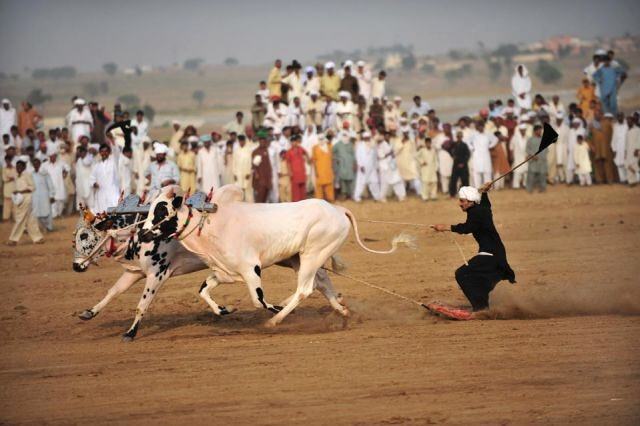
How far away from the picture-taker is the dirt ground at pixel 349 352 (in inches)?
343

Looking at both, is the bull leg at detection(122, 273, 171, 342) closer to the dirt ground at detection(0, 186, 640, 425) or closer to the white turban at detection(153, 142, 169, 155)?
the dirt ground at detection(0, 186, 640, 425)

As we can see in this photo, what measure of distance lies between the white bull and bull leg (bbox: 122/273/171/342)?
0.43 metres

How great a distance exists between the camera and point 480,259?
1181 centimetres

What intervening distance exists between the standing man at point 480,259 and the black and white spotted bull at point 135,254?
1.58 metres

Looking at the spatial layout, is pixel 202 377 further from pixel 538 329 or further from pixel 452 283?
pixel 452 283

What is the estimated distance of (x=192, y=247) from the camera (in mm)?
11766

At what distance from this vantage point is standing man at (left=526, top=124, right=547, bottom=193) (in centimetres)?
2408

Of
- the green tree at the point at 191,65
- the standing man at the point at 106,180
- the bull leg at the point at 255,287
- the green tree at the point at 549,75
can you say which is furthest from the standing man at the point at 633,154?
the green tree at the point at 191,65

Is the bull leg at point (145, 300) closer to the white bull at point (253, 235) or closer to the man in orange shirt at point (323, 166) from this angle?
the white bull at point (253, 235)

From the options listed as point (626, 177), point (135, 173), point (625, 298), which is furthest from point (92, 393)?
point (626, 177)

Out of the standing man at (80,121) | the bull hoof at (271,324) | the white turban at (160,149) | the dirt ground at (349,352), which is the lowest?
the dirt ground at (349,352)

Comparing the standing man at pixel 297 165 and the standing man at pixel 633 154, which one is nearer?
the standing man at pixel 297 165

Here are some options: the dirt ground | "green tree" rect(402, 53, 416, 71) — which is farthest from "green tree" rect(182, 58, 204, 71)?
the dirt ground

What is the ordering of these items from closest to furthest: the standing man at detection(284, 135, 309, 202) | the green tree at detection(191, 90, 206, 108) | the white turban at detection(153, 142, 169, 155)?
the white turban at detection(153, 142, 169, 155), the standing man at detection(284, 135, 309, 202), the green tree at detection(191, 90, 206, 108)
